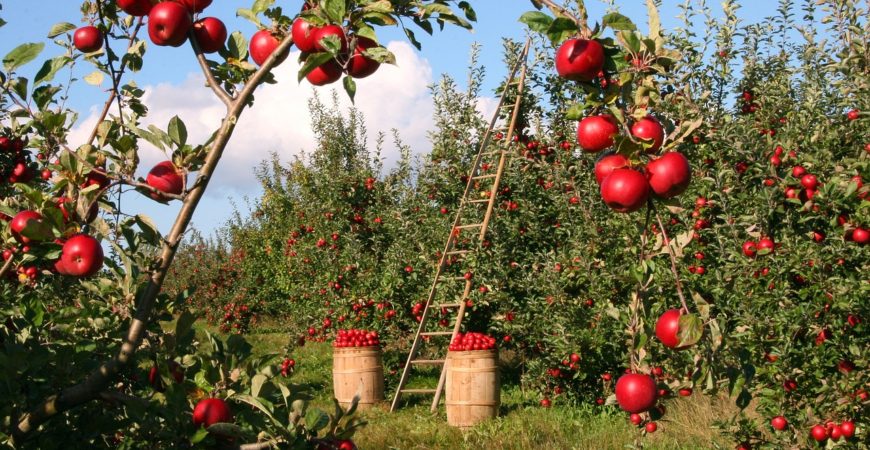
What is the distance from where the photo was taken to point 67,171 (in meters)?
1.47

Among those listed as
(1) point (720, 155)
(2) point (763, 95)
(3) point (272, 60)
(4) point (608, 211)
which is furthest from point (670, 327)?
(4) point (608, 211)

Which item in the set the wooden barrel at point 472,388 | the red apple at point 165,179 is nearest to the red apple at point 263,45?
the red apple at point 165,179

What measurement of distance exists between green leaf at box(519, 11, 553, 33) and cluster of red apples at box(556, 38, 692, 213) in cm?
6

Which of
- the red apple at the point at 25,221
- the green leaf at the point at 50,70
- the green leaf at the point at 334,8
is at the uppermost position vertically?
the green leaf at the point at 50,70

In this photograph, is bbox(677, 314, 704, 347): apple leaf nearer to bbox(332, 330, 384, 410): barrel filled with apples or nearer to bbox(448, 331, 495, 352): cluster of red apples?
bbox(448, 331, 495, 352): cluster of red apples

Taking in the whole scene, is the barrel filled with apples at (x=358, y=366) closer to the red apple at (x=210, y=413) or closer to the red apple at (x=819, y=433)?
the red apple at (x=819, y=433)

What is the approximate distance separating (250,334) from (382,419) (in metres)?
7.49

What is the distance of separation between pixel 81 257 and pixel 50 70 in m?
0.48

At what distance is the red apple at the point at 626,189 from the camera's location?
4.09ft

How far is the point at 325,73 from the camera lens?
1273 mm

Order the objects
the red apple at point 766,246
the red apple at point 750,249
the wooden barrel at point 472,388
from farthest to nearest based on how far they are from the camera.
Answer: the wooden barrel at point 472,388, the red apple at point 750,249, the red apple at point 766,246

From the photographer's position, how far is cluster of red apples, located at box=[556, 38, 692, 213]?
4.05ft

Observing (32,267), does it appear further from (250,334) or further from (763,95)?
(250,334)

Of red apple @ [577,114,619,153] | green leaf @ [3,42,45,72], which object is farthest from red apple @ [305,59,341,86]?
green leaf @ [3,42,45,72]
